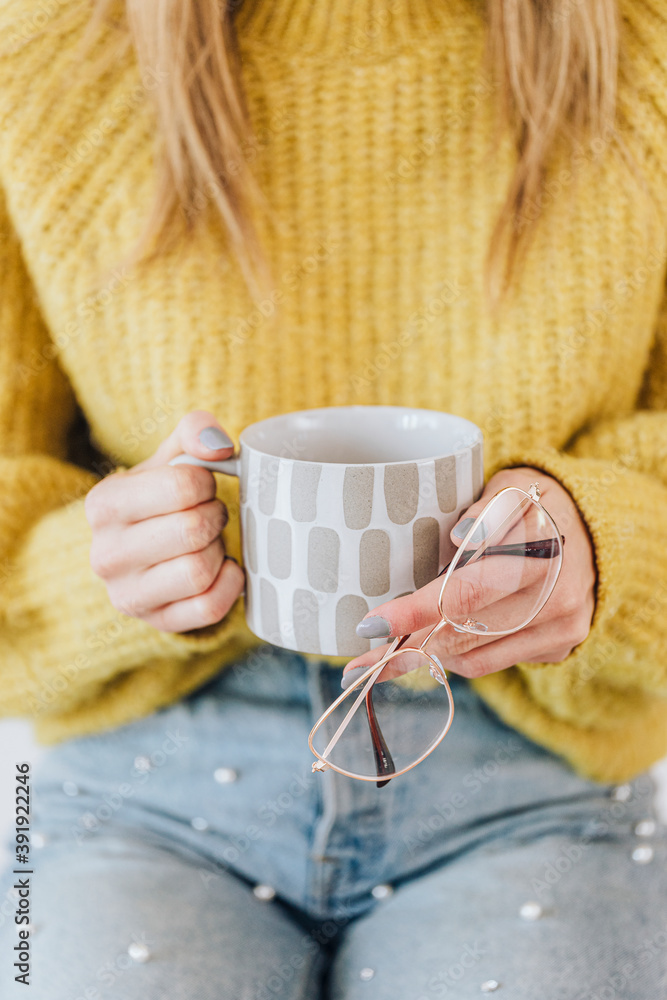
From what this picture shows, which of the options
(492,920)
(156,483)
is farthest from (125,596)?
(492,920)

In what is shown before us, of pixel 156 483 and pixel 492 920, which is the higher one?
pixel 156 483

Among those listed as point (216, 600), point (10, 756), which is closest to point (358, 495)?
point (216, 600)

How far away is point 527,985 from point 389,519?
33cm

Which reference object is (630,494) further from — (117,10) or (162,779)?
(117,10)

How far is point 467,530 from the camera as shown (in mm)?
368

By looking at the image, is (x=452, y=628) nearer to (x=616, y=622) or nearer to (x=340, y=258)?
(x=616, y=622)

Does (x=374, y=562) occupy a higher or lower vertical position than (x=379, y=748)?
higher

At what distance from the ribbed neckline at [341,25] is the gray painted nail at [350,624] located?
0.47 meters

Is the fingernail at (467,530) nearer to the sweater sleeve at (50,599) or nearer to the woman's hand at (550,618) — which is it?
the woman's hand at (550,618)

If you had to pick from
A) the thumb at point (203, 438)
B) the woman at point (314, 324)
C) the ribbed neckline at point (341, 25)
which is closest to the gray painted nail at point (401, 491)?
the thumb at point (203, 438)

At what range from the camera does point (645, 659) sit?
59cm

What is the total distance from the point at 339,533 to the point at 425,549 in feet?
0.15

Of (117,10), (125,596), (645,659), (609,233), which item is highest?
→ (117,10)

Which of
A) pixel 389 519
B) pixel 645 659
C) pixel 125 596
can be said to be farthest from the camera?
pixel 645 659
